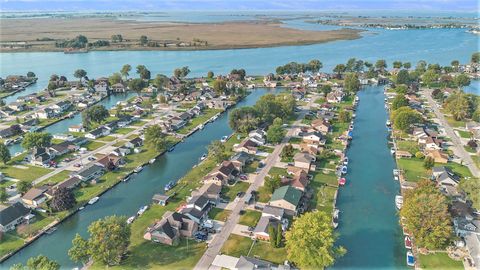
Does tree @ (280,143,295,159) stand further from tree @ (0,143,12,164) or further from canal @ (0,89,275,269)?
tree @ (0,143,12,164)

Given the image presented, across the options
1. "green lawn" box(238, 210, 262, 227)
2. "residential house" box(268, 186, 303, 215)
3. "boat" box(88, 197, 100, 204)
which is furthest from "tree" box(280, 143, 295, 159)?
"boat" box(88, 197, 100, 204)

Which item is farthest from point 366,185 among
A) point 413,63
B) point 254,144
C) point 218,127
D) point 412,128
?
point 413,63

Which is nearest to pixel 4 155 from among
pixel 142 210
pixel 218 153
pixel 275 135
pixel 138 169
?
pixel 138 169

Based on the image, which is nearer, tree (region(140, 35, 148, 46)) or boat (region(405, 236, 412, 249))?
boat (region(405, 236, 412, 249))

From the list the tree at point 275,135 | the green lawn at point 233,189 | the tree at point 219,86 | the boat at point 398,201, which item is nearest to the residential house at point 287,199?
the green lawn at point 233,189

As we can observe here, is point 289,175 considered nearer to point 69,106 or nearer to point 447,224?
point 447,224

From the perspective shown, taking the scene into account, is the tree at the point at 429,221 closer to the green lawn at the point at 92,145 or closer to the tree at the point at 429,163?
the tree at the point at 429,163
